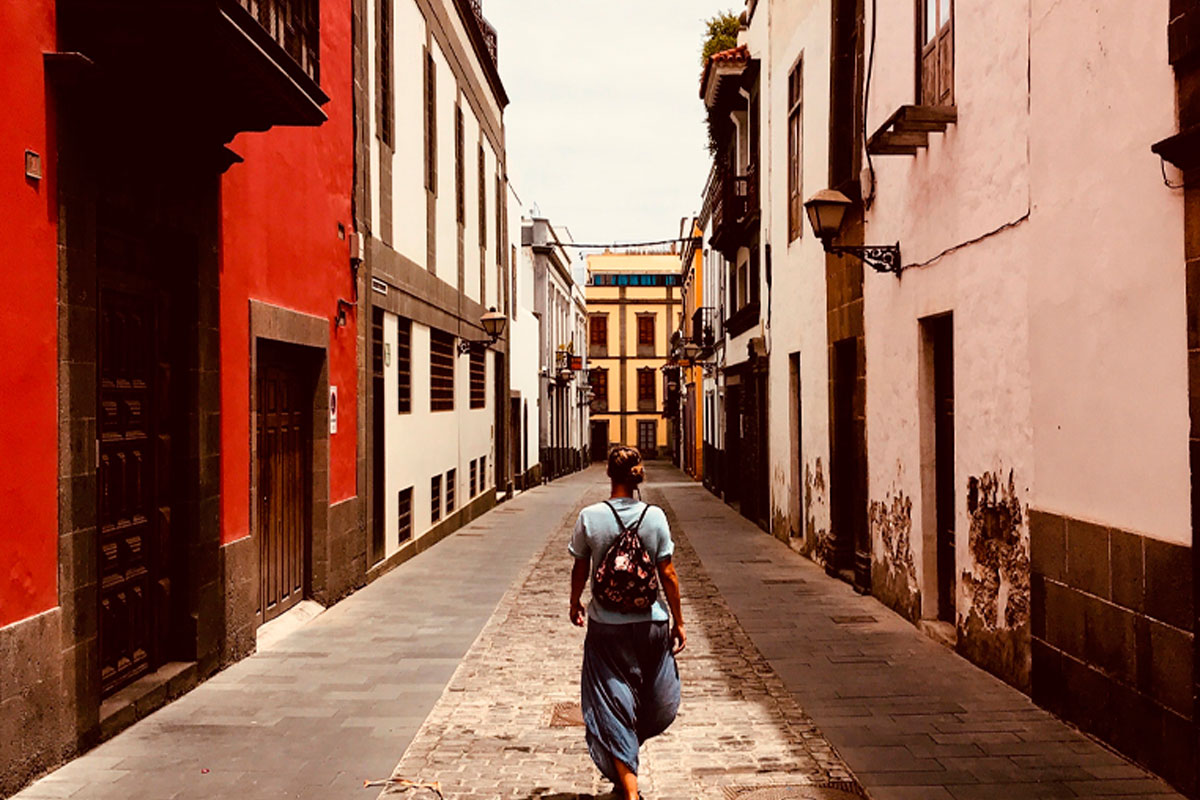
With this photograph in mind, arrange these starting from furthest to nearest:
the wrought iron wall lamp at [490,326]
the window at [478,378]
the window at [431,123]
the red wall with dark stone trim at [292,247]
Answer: the window at [478,378], the wrought iron wall lamp at [490,326], the window at [431,123], the red wall with dark stone trim at [292,247]

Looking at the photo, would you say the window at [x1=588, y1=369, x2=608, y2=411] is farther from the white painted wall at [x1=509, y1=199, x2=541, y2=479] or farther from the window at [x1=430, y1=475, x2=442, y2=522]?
the window at [x1=430, y1=475, x2=442, y2=522]

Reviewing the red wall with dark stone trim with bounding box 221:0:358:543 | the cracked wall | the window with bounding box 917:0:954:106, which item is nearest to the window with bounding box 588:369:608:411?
the red wall with dark stone trim with bounding box 221:0:358:543

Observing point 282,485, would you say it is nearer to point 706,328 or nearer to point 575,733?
point 575,733

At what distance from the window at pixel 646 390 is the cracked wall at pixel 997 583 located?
50023mm

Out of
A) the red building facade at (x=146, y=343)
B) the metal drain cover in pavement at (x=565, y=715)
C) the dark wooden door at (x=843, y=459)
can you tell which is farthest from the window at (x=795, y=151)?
the metal drain cover in pavement at (x=565, y=715)

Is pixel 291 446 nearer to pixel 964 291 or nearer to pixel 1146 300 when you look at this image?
pixel 964 291

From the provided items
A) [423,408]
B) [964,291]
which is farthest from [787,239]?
[964,291]

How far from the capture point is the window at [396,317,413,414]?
44.7 ft

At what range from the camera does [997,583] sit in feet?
23.7

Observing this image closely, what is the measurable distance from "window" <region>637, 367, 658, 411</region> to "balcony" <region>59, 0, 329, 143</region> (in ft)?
166

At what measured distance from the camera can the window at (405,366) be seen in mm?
13633

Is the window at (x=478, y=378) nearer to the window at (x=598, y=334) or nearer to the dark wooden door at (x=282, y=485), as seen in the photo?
the dark wooden door at (x=282, y=485)

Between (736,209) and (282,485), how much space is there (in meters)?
13.3

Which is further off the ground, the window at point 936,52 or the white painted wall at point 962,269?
the window at point 936,52
